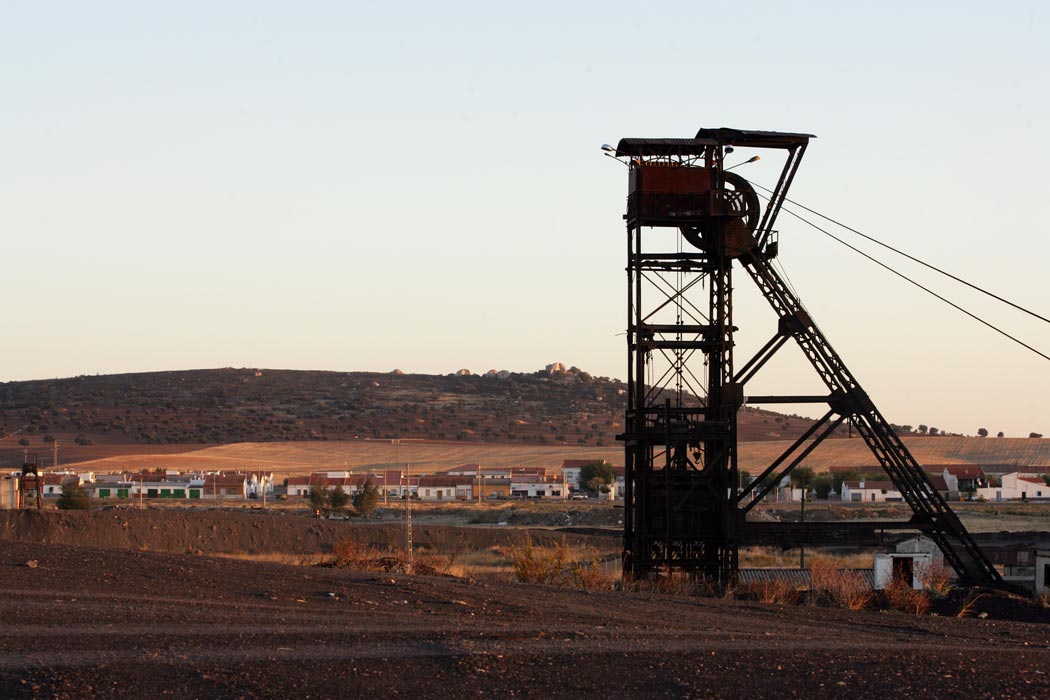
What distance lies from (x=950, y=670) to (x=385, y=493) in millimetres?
95307

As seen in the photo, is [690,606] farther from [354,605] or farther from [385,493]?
[385,493]

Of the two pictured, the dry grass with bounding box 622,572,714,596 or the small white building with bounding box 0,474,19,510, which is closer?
the dry grass with bounding box 622,572,714,596

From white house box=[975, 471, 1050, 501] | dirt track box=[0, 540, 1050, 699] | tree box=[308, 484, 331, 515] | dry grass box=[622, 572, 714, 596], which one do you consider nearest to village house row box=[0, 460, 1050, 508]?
white house box=[975, 471, 1050, 501]

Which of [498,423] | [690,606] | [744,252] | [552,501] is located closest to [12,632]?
[690,606]

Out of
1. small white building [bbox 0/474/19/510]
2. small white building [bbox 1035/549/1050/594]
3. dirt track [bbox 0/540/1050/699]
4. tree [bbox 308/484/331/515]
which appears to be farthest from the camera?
tree [bbox 308/484/331/515]

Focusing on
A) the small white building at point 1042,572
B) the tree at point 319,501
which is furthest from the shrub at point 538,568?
the tree at point 319,501

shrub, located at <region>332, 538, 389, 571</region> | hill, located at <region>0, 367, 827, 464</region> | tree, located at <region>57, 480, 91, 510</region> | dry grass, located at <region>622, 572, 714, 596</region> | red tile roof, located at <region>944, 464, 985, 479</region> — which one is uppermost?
hill, located at <region>0, 367, 827, 464</region>

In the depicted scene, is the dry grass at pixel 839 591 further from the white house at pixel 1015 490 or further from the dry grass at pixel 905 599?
the white house at pixel 1015 490

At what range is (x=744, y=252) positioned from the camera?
94.3 feet

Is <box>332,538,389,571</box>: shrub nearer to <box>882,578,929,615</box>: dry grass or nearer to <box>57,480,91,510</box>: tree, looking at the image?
<box>882,578,929,615</box>: dry grass

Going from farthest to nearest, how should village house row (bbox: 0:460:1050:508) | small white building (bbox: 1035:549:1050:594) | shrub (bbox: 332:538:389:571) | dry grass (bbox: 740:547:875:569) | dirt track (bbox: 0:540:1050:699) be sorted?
village house row (bbox: 0:460:1050:508)
dry grass (bbox: 740:547:875:569)
small white building (bbox: 1035:549:1050:594)
shrub (bbox: 332:538:389:571)
dirt track (bbox: 0:540:1050:699)

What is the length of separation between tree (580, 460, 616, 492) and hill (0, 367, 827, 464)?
44.7 meters

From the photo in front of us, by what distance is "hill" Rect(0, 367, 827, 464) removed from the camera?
160m

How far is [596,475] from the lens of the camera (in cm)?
11881
